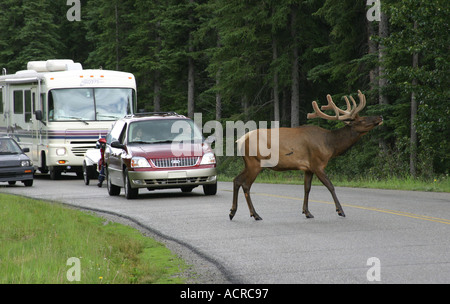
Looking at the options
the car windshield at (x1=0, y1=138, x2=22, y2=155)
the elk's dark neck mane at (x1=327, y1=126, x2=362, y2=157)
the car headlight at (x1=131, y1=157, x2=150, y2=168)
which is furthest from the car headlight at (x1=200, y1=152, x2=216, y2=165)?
the car windshield at (x1=0, y1=138, x2=22, y2=155)

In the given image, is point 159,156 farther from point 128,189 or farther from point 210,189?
point 210,189

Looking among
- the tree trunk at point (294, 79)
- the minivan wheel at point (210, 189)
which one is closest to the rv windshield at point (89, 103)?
the minivan wheel at point (210, 189)

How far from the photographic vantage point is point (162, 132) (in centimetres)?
1953

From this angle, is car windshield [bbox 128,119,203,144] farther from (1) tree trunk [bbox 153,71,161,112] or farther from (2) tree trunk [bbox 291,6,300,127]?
(1) tree trunk [bbox 153,71,161,112]

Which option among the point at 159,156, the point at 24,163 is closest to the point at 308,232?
the point at 159,156

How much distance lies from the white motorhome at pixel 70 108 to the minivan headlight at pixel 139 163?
10.3 m

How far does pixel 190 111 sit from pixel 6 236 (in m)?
39.0

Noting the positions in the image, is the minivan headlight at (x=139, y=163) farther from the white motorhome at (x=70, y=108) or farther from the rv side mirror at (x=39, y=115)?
the rv side mirror at (x=39, y=115)

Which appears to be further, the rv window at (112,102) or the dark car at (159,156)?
the rv window at (112,102)

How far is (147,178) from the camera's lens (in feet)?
59.2

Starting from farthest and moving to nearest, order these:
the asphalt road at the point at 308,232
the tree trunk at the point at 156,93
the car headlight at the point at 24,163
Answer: the tree trunk at the point at 156,93
the car headlight at the point at 24,163
the asphalt road at the point at 308,232

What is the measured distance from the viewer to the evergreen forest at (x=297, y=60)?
2336cm

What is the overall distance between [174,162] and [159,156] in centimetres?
37
